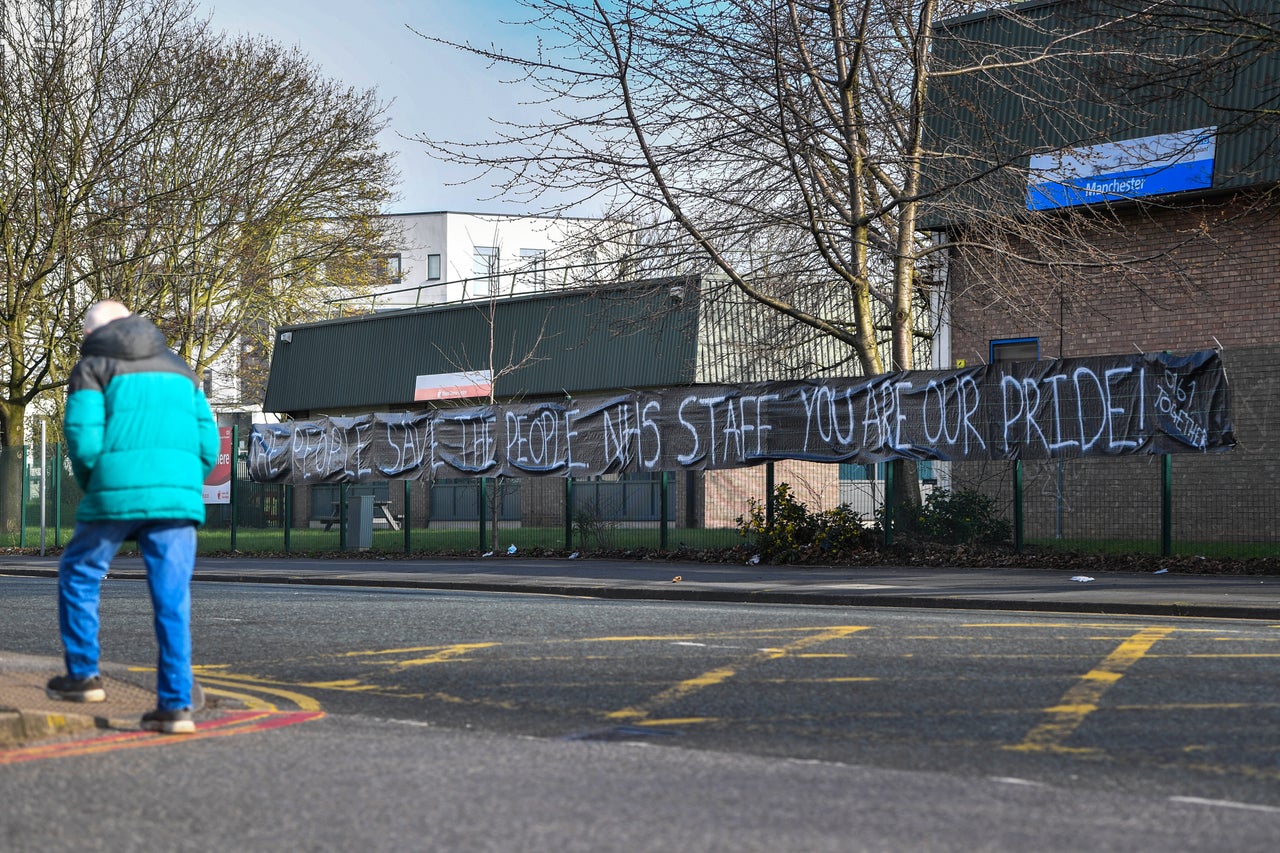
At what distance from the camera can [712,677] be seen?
8180 millimetres

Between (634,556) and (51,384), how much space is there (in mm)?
17414

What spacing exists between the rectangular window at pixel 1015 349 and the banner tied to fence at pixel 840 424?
5555 mm

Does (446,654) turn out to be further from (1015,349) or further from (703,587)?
(1015,349)

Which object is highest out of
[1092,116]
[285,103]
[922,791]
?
[285,103]

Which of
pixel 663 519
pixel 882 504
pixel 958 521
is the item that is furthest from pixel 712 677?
pixel 663 519

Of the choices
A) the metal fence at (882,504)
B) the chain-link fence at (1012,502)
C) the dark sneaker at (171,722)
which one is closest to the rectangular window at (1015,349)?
the metal fence at (882,504)

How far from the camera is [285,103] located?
113ft

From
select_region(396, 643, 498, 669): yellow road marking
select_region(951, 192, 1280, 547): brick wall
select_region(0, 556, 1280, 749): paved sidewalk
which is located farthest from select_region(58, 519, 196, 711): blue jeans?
select_region(951, 192, 1280, 547): brick wall

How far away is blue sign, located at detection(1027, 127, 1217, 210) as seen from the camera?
68.6 ft

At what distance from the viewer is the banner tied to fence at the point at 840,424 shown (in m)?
16.9

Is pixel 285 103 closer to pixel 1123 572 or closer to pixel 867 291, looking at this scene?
pixel 867 291

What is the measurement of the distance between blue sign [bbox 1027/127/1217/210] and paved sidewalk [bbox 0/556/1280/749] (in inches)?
274

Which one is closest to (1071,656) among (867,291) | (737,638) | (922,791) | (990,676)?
(990,676)

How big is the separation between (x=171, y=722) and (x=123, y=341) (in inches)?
68.3
